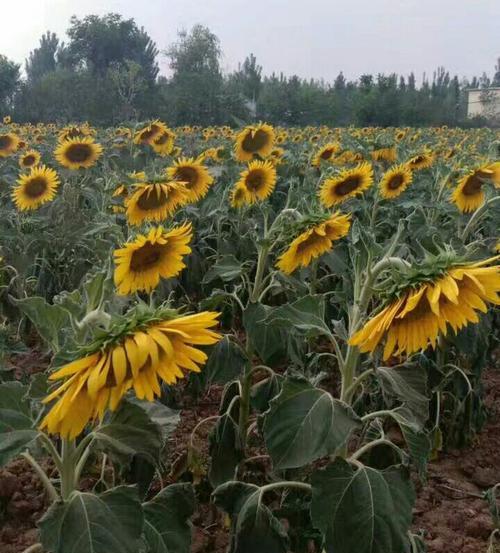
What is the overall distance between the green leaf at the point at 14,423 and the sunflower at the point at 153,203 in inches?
58.7

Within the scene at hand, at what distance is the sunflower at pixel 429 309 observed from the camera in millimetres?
1174

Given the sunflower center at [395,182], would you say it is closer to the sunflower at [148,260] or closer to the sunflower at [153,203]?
the sunflower at [153,203]

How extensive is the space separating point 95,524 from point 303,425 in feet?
1.42

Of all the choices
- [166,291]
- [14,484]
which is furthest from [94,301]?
[166,291]

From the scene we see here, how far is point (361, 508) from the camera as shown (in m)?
1.37

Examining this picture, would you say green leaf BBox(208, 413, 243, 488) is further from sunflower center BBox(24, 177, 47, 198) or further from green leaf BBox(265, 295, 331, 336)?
sunflower center BBox(24, 177, 47, 198)

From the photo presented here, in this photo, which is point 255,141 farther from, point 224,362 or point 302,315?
point 302,315

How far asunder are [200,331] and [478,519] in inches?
62.9

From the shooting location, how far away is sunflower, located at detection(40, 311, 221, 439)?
0.96 m

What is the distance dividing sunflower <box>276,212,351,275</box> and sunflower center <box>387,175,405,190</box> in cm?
188

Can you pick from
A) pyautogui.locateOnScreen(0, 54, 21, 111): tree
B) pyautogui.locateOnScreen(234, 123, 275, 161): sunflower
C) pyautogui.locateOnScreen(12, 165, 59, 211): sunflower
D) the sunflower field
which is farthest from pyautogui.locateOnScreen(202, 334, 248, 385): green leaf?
pyautogui.locateOnScreen(0, 54, 21, 111): tree

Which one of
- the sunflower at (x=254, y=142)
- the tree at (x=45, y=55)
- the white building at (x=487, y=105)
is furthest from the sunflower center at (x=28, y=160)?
the tree at (x=45, y=55)

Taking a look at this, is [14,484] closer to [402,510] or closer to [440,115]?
[402,510]

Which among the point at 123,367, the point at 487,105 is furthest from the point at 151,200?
the point at 487,105
